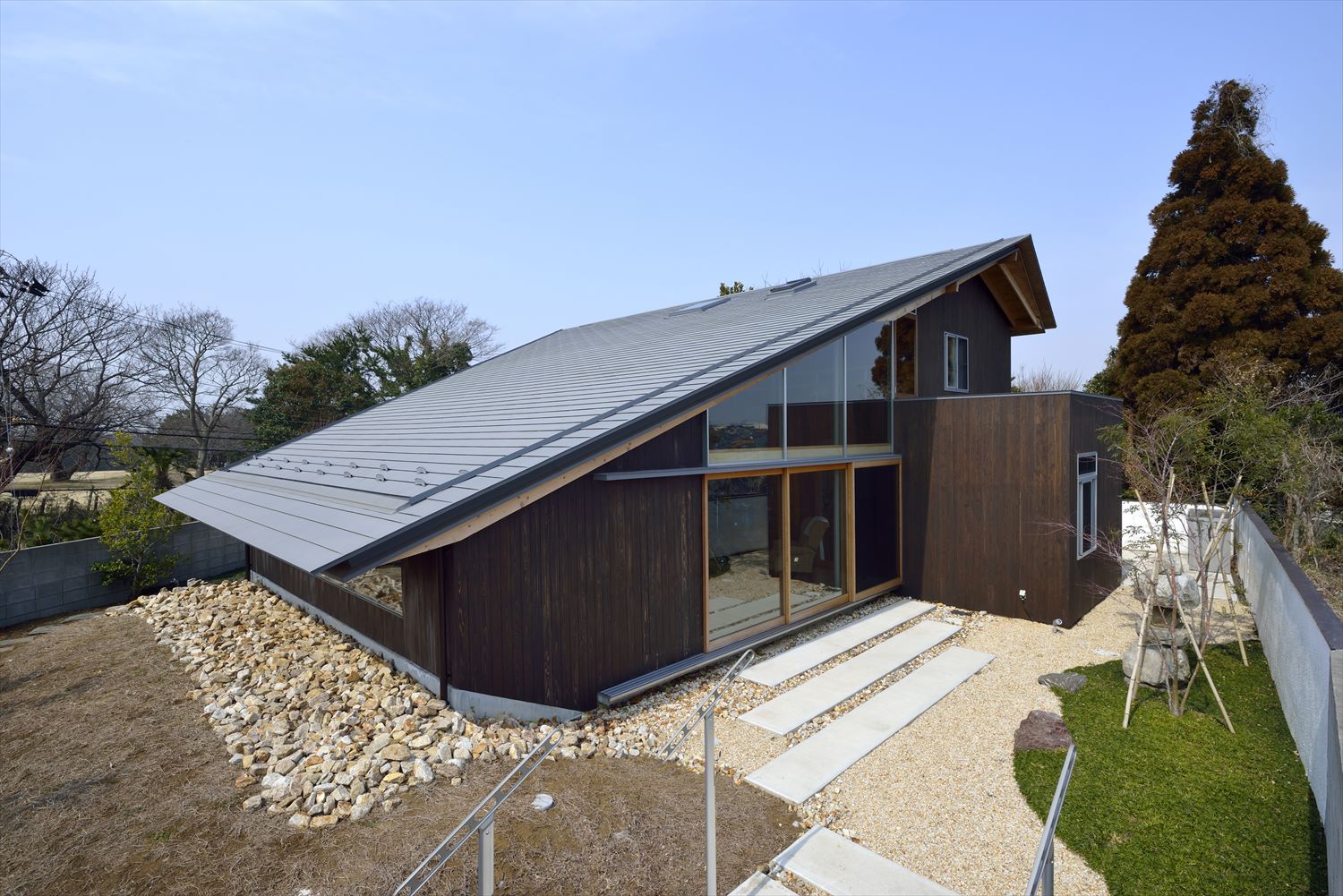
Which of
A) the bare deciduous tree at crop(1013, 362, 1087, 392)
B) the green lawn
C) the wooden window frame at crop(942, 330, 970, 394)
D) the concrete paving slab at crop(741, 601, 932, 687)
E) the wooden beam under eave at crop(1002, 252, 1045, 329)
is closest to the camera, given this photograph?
the green lawn

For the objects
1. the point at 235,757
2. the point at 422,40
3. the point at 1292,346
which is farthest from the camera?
the point at 1292,346

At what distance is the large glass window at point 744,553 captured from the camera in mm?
6250

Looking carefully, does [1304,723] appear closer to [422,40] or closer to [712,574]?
[712,574]

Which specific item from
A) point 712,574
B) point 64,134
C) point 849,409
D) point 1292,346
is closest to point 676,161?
point 849,409

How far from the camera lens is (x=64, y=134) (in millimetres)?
10133

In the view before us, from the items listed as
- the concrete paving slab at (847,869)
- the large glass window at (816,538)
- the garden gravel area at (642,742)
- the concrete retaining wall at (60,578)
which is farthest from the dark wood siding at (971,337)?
the concrete retaining wall at (60,578)

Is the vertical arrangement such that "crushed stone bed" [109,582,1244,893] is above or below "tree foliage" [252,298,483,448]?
below

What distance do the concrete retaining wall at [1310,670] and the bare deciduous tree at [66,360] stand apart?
19.4m

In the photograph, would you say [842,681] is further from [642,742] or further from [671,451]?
[671,451]

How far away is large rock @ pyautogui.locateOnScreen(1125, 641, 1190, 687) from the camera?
211 inches

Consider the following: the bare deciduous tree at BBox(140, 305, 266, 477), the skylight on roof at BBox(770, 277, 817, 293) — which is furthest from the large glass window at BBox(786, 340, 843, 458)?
the bare deciduous tree at BBox(140, 305, 266, 477)

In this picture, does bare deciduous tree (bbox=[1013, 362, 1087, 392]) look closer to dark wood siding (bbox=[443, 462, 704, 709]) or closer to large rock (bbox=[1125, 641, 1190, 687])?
large rock (bbox=[1125, 641, 1190, 687])

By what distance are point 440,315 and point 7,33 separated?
76.5 ft

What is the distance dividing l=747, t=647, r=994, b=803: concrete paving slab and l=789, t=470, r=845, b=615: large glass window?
1.52 m
